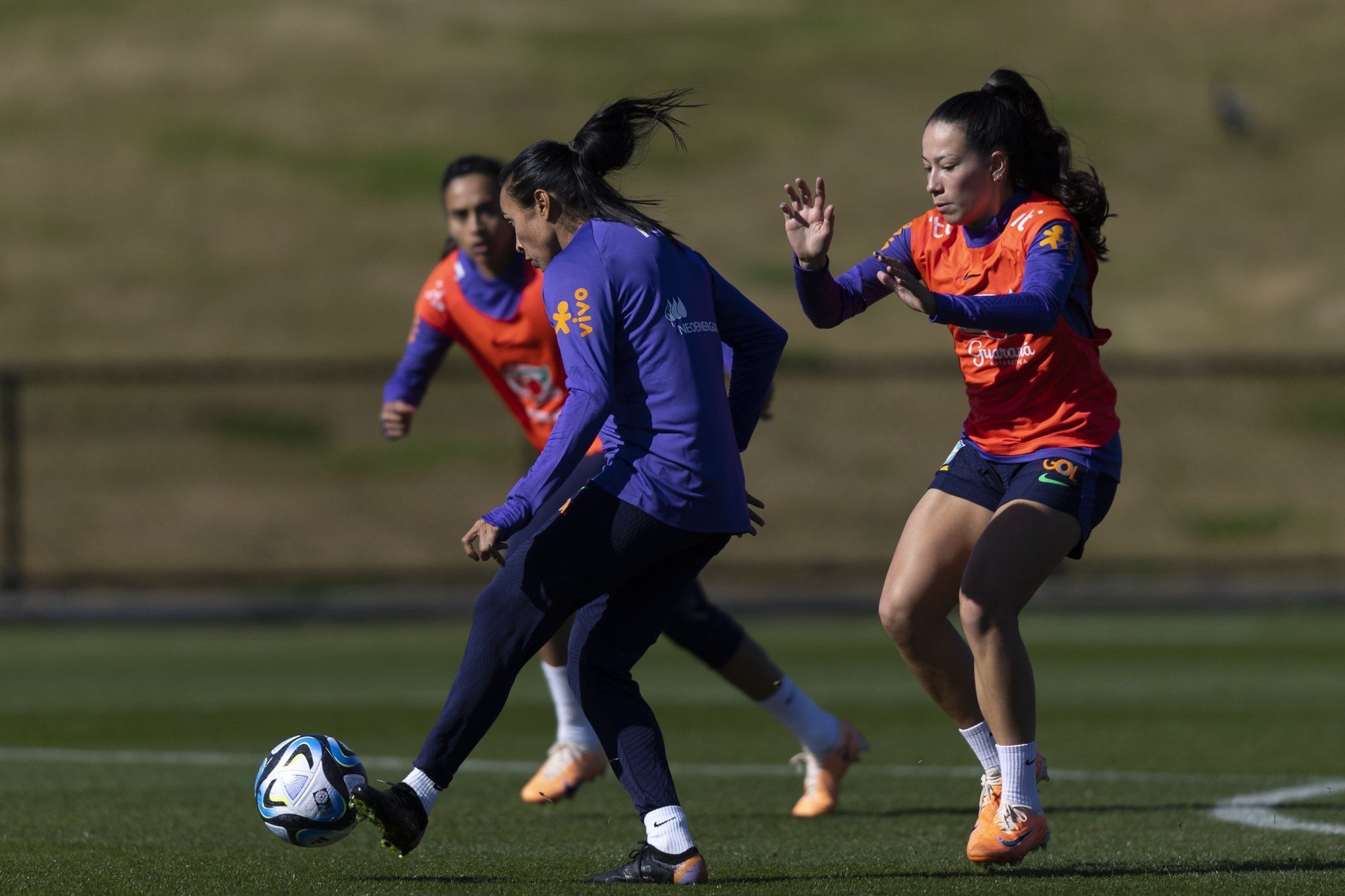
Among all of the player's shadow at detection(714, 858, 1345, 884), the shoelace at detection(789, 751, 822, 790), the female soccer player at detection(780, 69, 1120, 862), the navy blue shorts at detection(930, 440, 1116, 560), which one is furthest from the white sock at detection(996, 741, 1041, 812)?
the shoelace at detection(789, 751, 822, 790)

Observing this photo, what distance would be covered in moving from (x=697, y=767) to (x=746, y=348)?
10.9ft

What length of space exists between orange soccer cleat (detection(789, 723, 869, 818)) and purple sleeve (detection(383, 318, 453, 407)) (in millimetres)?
1983

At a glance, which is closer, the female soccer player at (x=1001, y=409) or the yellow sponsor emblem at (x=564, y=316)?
the yellow sponsor emblem at (x=564, y=316)

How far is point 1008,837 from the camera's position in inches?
203

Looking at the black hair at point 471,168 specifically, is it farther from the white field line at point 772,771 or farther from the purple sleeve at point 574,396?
the white field line at point 772,771

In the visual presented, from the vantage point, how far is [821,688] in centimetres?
1154

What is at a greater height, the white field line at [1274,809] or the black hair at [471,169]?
the black hair at [471,169]

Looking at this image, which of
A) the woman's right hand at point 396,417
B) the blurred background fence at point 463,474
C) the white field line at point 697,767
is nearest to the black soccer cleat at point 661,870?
the woman's right hand at point 396,417

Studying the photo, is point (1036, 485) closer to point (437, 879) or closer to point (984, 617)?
point (984, 617)

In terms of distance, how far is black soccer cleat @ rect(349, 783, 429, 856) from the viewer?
474 centimetres

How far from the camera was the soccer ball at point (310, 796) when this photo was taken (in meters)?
4.92

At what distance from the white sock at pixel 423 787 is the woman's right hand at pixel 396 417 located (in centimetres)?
251

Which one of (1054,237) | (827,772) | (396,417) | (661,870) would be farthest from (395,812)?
(396,417)

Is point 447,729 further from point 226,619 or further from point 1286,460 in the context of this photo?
point 1286,460
